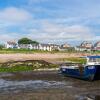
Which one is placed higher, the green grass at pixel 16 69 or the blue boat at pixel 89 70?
the blue boat at pixel 89 70

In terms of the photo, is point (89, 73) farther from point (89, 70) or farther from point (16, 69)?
point (16, 69)

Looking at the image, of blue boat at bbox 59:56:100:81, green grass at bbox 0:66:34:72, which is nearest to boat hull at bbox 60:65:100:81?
blue boat at bbox 59:56:100:81

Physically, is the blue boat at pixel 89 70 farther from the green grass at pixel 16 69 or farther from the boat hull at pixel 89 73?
the green grass at pixel 16 69

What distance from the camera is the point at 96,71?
42.3 metres

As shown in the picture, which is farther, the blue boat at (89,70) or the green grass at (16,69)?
the green grass at (16,69)

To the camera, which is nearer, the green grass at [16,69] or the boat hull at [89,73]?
the boat hull at [89,73]

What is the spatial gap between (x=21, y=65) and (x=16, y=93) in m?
31.8

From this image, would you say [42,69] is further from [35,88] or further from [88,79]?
[35,88]

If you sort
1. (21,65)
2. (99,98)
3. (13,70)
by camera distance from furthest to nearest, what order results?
(21,65) → (13,70) → (99,98)

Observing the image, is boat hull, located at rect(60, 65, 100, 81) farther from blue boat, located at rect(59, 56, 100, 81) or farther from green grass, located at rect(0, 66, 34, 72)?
green grass, located at rect(0, 66, 34, 72)

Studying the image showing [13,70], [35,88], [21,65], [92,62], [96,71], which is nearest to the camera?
[35,88]

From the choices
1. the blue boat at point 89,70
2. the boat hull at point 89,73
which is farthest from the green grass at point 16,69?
the boat hull at point 89,73

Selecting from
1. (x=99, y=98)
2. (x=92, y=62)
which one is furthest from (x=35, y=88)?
(x=92, y=62)

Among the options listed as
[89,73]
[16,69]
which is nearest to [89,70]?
[89,73]
